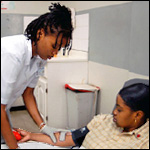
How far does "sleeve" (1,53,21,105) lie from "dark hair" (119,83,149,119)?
882 mm

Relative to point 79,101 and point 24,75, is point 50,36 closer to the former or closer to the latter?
point 24,75

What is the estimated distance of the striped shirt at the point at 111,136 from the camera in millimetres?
1445

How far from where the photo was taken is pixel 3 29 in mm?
3533

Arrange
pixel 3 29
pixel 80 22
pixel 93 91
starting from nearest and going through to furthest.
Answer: pixel 93 91
pixel 80 22
pixel 3 29

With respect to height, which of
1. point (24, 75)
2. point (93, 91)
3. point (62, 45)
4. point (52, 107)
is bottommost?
point (52, 107)

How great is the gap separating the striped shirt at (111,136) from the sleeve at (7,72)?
854 mm

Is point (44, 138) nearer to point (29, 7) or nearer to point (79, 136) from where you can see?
point (79, 136)

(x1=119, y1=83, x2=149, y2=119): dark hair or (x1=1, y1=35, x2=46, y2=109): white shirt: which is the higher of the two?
(x1=1, y1=35, x2=46, y2=109): white shirt

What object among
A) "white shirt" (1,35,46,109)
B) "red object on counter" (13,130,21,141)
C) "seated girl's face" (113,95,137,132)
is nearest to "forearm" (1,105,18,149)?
"white shirt" (1,35,46,109)

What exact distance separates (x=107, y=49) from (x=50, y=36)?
177 centimetres

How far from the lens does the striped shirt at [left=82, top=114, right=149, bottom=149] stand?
1.45 meters

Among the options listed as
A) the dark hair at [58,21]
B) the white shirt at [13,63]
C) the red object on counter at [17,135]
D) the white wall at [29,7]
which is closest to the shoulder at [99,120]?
the red object on counter at [17,135]

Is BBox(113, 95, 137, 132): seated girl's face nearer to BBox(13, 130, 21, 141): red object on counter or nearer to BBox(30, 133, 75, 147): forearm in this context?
BBox(30, 133, 75, 147): forearm

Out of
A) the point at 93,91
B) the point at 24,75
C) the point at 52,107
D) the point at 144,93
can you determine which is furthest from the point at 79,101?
the point at 24,75
